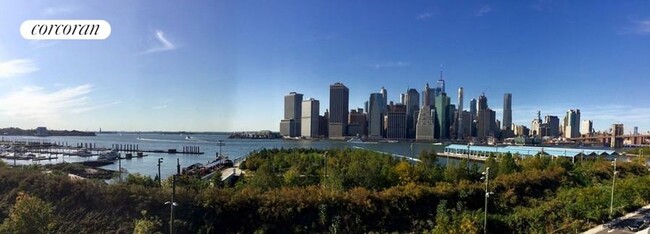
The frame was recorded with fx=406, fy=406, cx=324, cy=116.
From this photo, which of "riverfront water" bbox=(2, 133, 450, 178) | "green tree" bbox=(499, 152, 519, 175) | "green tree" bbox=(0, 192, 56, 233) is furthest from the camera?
"riverfront water" bbox=(2, 133, 450, 178)

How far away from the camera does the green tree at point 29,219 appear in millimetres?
4945

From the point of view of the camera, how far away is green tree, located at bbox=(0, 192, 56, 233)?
4945 mm

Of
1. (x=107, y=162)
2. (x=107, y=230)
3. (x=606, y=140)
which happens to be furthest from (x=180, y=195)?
(x=606, y=140)

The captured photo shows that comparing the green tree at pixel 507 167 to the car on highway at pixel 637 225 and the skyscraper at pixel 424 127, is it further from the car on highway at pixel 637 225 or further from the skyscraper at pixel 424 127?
the skyscraper at pixel 424 127

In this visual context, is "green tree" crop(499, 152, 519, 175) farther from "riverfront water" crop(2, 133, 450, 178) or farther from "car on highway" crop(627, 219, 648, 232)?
"riverfront water" crop(2, 133, 450, 178)

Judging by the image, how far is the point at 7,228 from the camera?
16.3 feet

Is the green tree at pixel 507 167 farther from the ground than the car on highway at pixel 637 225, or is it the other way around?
the green tree at pixel 507 167

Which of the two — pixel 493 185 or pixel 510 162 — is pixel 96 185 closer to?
pixel 493 185

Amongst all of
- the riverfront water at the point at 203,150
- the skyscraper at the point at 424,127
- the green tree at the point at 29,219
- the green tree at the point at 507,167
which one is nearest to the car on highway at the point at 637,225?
the green tree at the point at 507,167

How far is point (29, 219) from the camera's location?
Answer: 5012mm

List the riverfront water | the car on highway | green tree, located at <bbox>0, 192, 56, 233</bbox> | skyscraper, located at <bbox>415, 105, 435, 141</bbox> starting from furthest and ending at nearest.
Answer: skyscraper, located at <bbox>415, 105, 435, 141</bbox>
the riverfront water
the car on highway
green tree, located at <bbox>0, 192, 56, 233</bbox>

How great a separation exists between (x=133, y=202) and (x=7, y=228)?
63.4 inches

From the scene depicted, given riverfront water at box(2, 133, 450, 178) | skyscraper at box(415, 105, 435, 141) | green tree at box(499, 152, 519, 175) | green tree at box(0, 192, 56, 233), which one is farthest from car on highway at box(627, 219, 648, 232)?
skyscraper at box(415, 105, 435, 141)

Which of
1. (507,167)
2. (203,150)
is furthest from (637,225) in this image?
(203,150)
